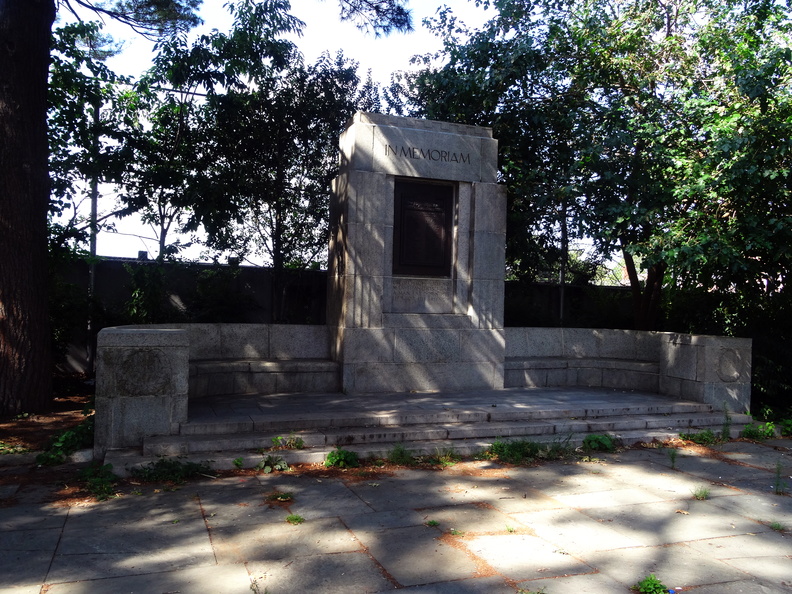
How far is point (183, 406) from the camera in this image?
677 centimetres

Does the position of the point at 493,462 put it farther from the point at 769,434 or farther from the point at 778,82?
the point at 778,82

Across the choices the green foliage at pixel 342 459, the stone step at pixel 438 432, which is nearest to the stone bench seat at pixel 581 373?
the stone step at pixel 438 432

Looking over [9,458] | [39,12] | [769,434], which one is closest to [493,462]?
[769,434]

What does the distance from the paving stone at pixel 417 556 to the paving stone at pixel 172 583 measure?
0.89 m

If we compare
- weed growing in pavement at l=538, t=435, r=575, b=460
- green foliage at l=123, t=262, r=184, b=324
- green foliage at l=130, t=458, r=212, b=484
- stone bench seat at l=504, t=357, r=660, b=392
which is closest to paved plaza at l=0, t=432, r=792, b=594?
green foliage at l=130, t=458, r=212, b=484

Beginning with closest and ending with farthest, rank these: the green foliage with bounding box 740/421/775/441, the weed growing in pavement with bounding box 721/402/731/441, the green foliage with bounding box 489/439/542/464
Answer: the green foliage with bounding box 489/439/542/464
the weed growing in pavement with bounding box 721/402/731/441
the green foliage with bounding box 740/421/775/441

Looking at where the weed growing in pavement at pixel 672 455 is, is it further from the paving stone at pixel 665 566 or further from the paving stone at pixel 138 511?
the paving stone at pixel 138 511

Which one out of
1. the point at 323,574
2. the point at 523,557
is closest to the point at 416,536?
the point at 523,557

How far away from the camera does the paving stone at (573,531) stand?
450 centimetres

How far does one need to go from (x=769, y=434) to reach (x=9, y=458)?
883 centimetres

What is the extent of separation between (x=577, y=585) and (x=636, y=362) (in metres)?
7.23

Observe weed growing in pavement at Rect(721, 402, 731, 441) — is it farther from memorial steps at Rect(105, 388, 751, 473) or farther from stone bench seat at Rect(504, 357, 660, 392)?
stone bench seat at Rect(504, 357, 660, 392)

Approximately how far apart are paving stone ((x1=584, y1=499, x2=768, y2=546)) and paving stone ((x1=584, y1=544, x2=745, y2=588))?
0.68 feet

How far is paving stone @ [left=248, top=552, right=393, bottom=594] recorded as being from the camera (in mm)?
3770
